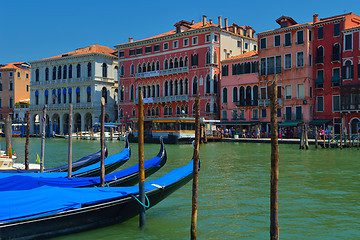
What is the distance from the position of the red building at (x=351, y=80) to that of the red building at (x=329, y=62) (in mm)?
342

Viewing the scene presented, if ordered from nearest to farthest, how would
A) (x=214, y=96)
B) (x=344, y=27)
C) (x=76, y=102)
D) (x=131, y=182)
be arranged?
(x=131, y=182), (x=344, y=27), (x=214, y=96), (x=76, y=102)

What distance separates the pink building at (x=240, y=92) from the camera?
35312 millimetres

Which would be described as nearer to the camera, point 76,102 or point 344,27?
point 344,27

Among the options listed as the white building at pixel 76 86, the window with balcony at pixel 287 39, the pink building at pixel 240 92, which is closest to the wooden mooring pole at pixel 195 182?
the window with balcony at pixel 287 39

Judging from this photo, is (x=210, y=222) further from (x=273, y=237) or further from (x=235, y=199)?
(x=273, y=237)

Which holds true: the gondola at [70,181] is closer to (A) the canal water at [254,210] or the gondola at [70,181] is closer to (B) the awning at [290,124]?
(A) the canal water at [254,210]

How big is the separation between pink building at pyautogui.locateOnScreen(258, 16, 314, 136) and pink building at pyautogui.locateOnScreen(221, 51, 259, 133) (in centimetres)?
79

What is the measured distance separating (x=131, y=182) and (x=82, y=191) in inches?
97.8

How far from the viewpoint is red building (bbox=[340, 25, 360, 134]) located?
1159 inches

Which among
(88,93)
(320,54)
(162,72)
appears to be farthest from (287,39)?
(88,93)

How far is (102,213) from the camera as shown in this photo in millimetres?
6547

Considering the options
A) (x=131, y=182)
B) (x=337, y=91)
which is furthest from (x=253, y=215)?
(x=337, y=91)

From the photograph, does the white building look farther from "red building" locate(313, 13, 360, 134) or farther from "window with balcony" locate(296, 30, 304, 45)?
"red building" locate(313, 13, 360, 134)

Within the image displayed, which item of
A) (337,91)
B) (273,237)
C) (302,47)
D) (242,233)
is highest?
(302,47)
